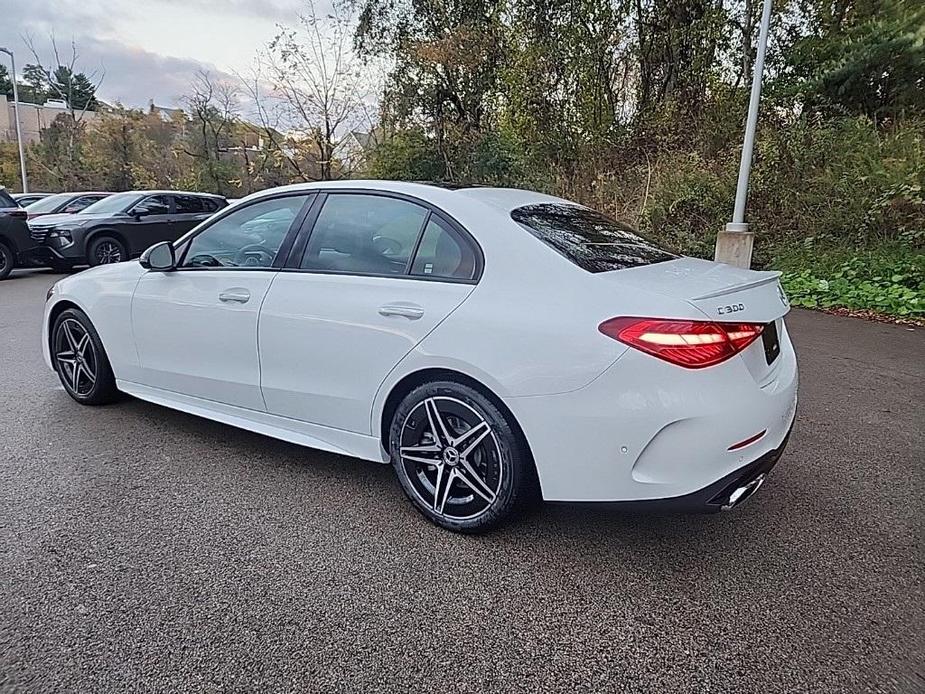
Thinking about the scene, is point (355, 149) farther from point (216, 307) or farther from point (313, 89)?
point (216, 307)

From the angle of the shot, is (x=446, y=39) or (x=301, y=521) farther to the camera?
(x=446, y=39)

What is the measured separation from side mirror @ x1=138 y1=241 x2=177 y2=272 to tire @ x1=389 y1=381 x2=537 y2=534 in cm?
163

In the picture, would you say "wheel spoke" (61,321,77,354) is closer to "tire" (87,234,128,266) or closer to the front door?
the front door

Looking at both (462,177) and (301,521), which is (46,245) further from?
(301,521)

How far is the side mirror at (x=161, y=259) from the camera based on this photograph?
3.34 meters

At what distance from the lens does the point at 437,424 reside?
2490 mm

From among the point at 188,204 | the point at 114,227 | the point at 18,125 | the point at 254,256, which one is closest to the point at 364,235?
the point at 254,256

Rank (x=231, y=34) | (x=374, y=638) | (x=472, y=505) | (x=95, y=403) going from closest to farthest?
(x=374, y=638)
(x=472, y=505)
(x=95, y=403)
(x=231, y=34)

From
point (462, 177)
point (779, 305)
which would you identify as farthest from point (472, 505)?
point (462, 177)

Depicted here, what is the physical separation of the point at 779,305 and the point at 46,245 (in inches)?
437

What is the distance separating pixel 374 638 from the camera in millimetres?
1930

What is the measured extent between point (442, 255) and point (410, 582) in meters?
1.24

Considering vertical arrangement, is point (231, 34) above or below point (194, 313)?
above

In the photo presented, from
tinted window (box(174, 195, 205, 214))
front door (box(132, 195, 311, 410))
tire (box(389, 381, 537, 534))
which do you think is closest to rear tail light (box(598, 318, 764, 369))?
tire (box(389, 381, 537, 534))
